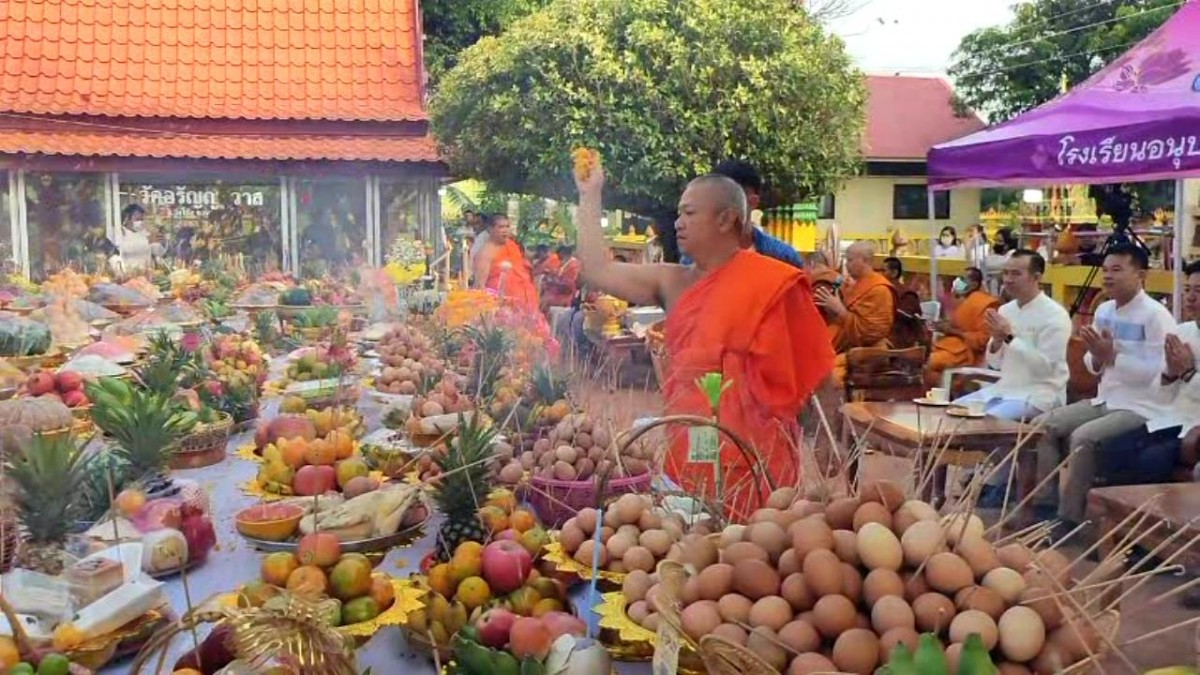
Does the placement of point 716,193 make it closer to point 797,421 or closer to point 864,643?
point 797,421

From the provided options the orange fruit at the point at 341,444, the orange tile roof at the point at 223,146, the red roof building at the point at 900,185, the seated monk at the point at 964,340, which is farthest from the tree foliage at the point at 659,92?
the red roof building at the point at 900,185

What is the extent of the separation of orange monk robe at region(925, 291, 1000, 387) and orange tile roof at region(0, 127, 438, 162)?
301 inches

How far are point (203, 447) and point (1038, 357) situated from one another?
12.8 ft

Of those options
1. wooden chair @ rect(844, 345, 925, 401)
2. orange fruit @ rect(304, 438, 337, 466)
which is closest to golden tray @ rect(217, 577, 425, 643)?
orange fruit @ rect(304, 438, 337, 466)

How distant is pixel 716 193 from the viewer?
2.94 metres

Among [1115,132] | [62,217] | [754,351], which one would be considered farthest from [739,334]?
[62,217]

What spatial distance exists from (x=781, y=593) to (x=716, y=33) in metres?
9.00

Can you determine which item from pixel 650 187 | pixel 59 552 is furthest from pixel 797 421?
pixel 650 187

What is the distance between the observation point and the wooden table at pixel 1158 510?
10.4 feet

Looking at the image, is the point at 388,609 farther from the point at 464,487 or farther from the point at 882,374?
the point at 882,374

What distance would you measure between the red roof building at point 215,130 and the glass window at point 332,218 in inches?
0.7

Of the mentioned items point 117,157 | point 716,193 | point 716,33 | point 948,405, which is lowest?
point 948,405

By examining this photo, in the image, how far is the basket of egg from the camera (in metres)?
1.36

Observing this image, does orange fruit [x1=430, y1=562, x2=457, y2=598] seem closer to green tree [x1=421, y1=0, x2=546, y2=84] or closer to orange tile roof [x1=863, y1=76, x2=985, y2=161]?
green tree [x1=421, y1=0, x2=546, y2=84]
